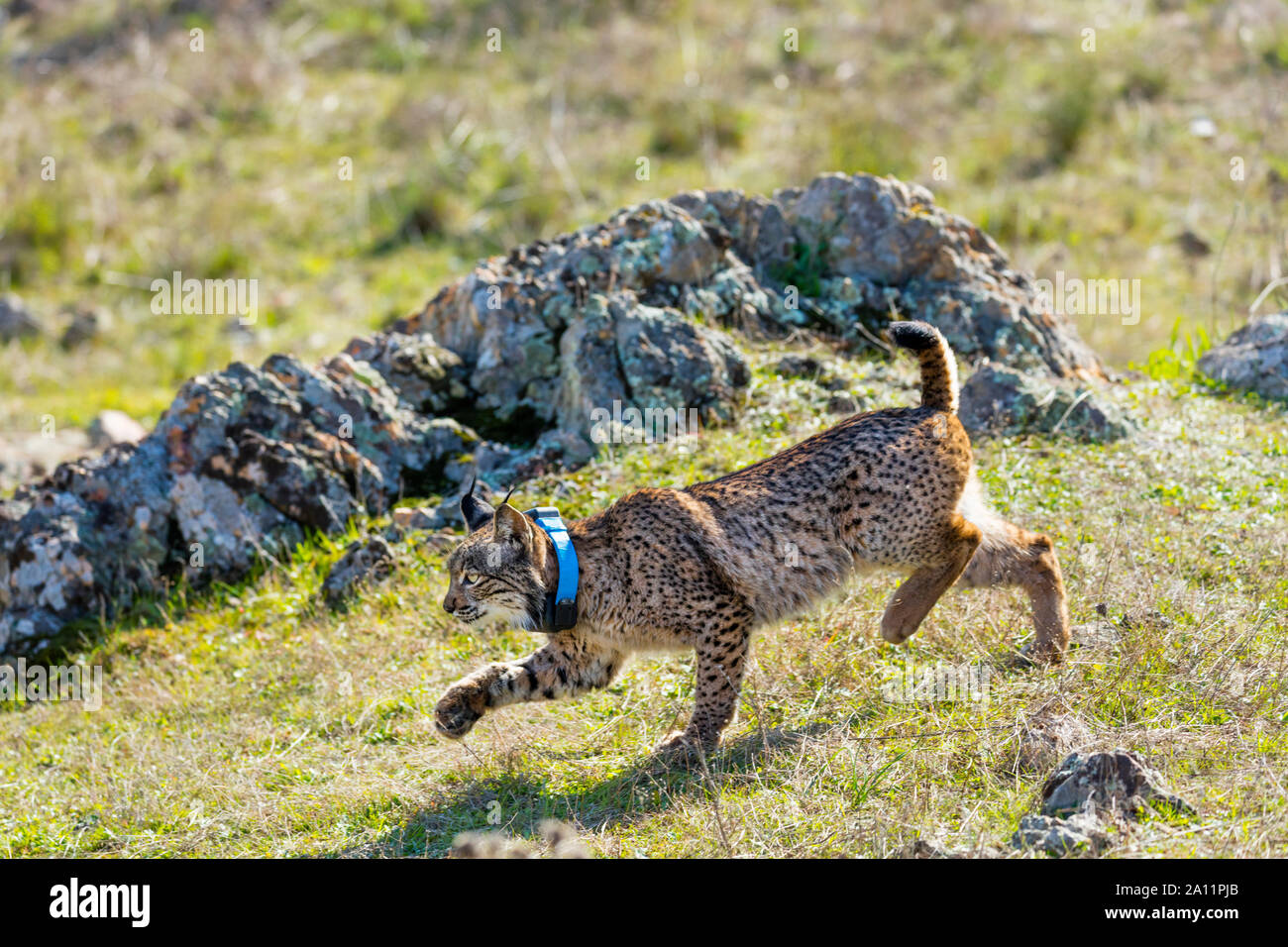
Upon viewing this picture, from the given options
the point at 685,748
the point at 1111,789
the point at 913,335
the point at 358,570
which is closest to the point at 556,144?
the point at 358,570

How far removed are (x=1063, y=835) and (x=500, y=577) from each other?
271cm

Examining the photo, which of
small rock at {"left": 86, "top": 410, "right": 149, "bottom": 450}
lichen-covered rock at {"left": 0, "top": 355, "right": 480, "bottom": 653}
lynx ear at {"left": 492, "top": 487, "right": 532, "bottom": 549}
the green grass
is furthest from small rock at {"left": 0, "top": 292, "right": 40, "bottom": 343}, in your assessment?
lynx ear at {"left": 492, "top": 487, "right": 532, "bottom": 549}

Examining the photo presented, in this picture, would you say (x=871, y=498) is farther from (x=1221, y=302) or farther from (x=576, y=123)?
(x=576, y=123)

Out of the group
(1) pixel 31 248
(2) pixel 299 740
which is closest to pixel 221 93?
(1) pixel 31 248

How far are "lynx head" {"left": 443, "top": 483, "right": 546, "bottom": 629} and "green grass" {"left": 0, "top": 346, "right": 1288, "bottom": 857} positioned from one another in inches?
25.0

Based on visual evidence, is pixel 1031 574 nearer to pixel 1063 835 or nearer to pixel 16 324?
pixel 1063 835

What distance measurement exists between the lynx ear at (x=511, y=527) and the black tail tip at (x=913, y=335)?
190 centimetres

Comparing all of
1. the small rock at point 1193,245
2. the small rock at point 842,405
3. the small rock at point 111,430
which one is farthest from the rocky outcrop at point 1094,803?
the small rock at point 1193,245

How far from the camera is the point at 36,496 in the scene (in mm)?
8719

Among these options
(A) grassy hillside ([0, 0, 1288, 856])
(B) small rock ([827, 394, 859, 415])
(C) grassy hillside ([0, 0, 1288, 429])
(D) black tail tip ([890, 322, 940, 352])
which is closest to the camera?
(A) grassy hillside ([0, 0, 1288, 856])

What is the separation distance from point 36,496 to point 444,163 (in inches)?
345

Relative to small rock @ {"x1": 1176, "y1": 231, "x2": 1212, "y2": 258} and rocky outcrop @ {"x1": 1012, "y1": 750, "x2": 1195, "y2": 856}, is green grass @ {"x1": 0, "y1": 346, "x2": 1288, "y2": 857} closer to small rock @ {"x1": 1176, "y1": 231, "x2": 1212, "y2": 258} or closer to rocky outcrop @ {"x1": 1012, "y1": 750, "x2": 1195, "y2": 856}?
rocky outcrop @ {"x1": 1012, "y1": 750, "x2": 1195, "y2": 856}

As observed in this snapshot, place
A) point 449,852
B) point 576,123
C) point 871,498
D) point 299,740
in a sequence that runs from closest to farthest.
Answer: point 449,852 < point 871,498 < point 299,740 < point 576,123

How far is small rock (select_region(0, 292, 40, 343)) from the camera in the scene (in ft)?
46.9
